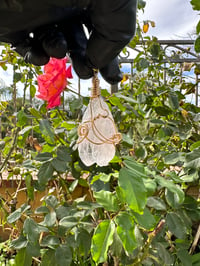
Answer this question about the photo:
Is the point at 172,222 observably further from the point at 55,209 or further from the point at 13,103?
the point at 13,103

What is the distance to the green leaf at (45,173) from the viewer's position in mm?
821

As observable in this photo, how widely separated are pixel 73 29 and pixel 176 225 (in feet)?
1.98

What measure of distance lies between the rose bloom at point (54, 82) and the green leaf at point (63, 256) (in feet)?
1.30

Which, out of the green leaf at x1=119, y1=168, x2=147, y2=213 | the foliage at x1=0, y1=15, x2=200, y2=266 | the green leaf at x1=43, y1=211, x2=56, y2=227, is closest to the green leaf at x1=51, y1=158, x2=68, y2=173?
the foliage at x1=0, y1=15, x2=200, y2=266

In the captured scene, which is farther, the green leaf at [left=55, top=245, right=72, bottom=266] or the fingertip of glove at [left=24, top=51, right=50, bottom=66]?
the green leaf at [left=55, top=245, right=72, bottom=266]

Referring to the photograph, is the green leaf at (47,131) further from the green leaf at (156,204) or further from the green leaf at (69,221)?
the green leaf at (156,204)

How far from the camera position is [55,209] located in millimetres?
858

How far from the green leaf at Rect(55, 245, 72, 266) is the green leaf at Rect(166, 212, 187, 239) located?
29 centimetres

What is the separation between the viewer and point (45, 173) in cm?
82

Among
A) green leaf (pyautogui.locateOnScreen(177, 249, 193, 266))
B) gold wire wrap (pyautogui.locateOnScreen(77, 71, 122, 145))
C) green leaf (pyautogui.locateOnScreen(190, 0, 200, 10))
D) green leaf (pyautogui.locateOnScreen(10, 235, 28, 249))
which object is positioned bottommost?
green leaf (pyautogui.locateOnScreen(177, 249, 193, 266))

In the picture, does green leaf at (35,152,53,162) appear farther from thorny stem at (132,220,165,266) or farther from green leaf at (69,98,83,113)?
thorny stem at (132,220,165,266)

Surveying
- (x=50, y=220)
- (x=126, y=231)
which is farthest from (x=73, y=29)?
(x=50, y=220)

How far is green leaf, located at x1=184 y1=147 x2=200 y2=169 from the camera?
0.76m

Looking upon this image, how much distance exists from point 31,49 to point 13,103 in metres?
1.50
